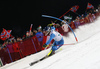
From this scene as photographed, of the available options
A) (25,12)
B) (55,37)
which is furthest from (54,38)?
(25,12)

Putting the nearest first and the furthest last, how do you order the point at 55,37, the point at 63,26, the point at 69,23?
the point at 55,37
the point at 63,26
the point at 69,23

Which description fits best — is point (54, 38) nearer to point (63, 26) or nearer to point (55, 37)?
point (55, 37)

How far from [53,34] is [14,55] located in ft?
8.30

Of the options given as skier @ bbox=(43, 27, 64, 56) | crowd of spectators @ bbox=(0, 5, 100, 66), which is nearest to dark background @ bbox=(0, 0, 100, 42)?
crowd of spectators @ bbox=(0, 5, 100, 66)

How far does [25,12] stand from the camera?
754 centimetres

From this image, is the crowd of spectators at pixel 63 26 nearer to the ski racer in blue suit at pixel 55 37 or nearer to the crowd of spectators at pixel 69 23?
the crowd of spectators at pixel 69 23

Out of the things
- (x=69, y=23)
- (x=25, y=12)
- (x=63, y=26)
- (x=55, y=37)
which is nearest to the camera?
(x=55, y=37)

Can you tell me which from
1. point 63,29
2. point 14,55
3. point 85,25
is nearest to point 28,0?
point 63,29

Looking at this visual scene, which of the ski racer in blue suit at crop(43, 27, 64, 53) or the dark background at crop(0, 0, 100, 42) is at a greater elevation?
the dark background at crop(0, 0, 100, 42)

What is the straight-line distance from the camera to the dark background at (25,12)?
22.6 feet

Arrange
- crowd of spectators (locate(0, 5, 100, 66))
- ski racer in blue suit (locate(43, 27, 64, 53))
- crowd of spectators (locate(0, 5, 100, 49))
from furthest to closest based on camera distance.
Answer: crowd of spectators (locate(0, 5, 100, 49)) → crowd of spectators (locate(0, 5, 100, 66)) → ski racer in blue suit (locate(43, 27, 64, 53))

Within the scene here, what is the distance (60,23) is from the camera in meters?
8.61

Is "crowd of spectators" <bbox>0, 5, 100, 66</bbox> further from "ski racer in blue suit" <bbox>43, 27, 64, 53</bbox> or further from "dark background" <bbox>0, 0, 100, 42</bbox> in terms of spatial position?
"ski racer in blue suit" <bbox>43, 27, 64, 53</bbox>

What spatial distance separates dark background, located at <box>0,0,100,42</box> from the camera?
6876mm
